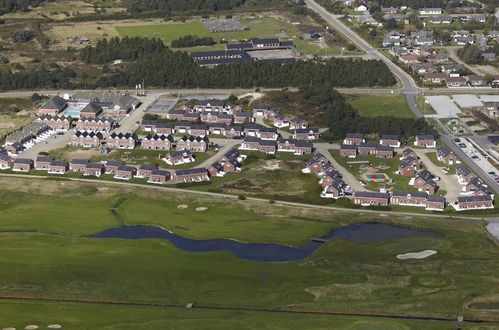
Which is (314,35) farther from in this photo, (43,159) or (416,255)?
(416,255)

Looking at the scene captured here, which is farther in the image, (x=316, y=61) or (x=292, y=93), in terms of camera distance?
(x=316, y=61)

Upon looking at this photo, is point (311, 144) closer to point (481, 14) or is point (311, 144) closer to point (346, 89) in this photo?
point (346, 89)

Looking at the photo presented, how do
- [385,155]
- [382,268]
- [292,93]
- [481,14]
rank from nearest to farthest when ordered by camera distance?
[382,268] < [385,155] < [292,93] < [481,14]

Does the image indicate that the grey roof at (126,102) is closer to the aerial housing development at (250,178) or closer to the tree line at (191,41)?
the aerial housing development at (250,178)

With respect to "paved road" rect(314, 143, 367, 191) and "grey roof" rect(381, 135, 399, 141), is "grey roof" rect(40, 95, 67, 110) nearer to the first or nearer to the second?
"paved road" rect(314, 143, 367, 191)

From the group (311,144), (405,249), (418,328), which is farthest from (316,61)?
(418,328)

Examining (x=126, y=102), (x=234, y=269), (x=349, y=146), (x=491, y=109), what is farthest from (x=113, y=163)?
(x=491, y=109)

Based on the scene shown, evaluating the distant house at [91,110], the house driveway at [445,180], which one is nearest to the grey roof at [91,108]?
the distant house at [91,110]
